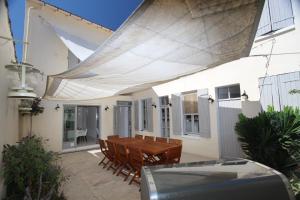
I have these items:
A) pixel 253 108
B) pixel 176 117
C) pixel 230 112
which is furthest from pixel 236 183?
pixel 176 117

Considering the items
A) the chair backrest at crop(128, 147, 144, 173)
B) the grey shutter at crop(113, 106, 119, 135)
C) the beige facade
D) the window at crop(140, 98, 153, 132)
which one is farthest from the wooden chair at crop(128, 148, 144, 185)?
the grey shutter at crop(113, 106, 119, 135)

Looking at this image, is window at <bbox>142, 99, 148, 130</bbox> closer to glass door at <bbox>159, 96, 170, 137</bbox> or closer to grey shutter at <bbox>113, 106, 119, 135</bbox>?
glass door at <bbox>159, 96, 170, 137</bbox>

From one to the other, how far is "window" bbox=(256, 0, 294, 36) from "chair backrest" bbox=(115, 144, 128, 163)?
5295 millimetres

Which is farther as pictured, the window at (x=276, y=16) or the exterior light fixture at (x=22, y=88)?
the window at (x=276, y=16)

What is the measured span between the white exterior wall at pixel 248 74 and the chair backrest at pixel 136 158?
344 centimetres

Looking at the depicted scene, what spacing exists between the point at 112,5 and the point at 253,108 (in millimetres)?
5634

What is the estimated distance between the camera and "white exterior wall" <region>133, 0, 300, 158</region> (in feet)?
15.9

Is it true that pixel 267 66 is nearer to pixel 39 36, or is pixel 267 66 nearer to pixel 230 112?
pixel 230 112

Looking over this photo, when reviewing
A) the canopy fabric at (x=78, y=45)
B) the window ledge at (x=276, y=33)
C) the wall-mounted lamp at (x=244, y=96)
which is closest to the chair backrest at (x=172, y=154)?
the wall-mounted lamp at (x=244, y=96)

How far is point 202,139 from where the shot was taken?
7336 millimetres

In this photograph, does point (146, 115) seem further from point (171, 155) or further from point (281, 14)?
point (281, 14)

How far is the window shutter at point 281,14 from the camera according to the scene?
191 inches

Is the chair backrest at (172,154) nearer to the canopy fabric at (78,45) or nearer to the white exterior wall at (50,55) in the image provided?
the canopy fabric at (78,45)

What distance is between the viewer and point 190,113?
8055 mm
